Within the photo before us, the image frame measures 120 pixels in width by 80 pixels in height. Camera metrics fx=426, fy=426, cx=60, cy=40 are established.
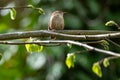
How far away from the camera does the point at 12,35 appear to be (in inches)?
69.0

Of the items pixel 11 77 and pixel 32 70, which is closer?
pixel 32 70

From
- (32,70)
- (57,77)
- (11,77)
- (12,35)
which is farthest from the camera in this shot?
(11,77)

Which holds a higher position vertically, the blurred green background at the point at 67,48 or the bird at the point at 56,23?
the bird at the point at 56,23

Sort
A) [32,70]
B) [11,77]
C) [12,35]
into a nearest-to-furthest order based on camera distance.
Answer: [12,35], [32,70], [11,77]

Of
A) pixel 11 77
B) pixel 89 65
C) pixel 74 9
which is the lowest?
pixel 11 77

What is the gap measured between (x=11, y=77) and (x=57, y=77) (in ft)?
2.08

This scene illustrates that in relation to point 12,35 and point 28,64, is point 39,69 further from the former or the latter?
point 12,35

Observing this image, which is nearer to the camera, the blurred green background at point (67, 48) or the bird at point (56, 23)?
the bird at point (56, 23)

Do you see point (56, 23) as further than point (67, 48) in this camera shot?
No

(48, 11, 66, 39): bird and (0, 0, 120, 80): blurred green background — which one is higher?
(48, 11, 66, 39): bird

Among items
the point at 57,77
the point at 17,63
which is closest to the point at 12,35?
the point at 57,77

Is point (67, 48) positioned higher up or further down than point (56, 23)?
further down

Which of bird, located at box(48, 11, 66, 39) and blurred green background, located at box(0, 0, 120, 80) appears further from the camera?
blurred green background, located at box(0, 0, 120, 80)

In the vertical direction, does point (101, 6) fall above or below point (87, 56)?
above
